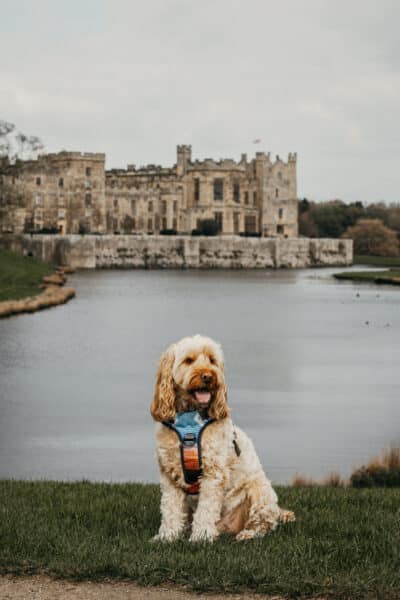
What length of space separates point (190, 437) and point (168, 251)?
3000 inches

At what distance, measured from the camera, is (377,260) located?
10219 cm

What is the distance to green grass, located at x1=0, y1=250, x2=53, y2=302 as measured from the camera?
4078 cm

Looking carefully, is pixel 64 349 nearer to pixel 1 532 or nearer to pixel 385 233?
pixel 1 532

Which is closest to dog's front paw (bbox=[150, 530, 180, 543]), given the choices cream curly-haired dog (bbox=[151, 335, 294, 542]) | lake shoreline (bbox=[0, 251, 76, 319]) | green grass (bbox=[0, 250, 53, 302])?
cream curly-haired dog (bbox=[151, 335, 294, 542])

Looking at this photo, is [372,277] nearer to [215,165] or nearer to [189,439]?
[215,165]

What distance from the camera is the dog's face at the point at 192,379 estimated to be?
620 cm

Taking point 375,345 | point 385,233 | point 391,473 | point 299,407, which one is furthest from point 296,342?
point 385,233

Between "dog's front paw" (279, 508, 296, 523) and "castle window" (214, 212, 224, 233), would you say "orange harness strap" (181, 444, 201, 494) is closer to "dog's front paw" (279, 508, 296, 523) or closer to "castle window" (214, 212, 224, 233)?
"dog's front paw" (279, 508, 296, 523)

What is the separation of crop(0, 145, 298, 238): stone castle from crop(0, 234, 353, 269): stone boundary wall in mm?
5617

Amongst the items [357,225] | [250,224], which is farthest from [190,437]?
[357,225]

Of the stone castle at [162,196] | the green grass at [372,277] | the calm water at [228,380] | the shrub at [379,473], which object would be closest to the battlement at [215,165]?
the stone castle at [162,196]

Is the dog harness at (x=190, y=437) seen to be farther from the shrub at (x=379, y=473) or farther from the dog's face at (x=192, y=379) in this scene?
the shrub at (x=379, y=473)

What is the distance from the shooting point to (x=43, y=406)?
16359mm

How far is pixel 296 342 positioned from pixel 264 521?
20.5 meters
